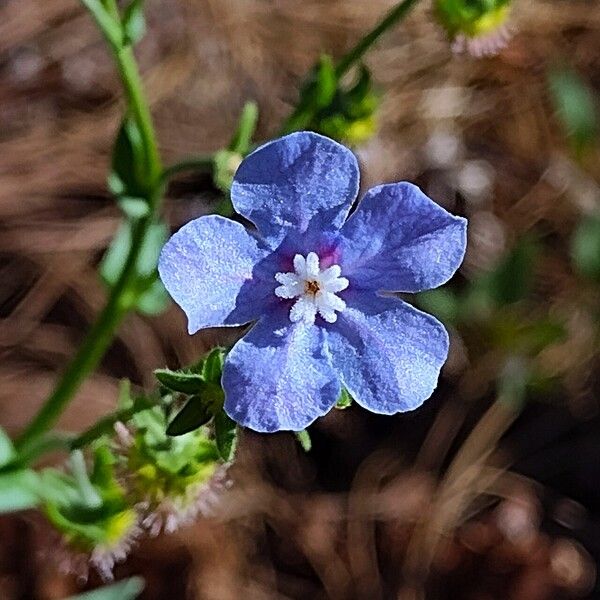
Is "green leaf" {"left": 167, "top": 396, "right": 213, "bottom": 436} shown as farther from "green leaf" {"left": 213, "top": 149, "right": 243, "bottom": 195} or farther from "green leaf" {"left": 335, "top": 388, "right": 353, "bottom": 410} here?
"green leaf" {"left": 213, "top": 149, "right": 243, "bottom": 195}

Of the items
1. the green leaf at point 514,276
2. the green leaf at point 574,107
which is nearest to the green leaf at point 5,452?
the green leaf at point 514,276

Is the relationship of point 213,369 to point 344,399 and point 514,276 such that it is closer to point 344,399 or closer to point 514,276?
point 344,399

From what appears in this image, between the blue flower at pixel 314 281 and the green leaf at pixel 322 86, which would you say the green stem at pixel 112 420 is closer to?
the blue flower at pixel 314 281

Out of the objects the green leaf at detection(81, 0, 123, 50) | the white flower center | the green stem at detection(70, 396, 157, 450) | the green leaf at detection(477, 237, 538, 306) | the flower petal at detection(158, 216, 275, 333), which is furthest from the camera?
the green leaf at detection(477, 237, 538, 306)

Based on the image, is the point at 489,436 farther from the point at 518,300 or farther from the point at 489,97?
the point at 489,97

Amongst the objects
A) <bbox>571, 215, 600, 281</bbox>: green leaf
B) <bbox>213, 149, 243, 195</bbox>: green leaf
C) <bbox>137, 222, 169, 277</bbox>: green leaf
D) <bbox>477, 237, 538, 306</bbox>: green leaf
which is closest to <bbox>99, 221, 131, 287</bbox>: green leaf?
<bbox>137, 222, 169, 277</bbox>: green leaf

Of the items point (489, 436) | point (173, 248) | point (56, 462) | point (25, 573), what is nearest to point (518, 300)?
point (489, 436)
